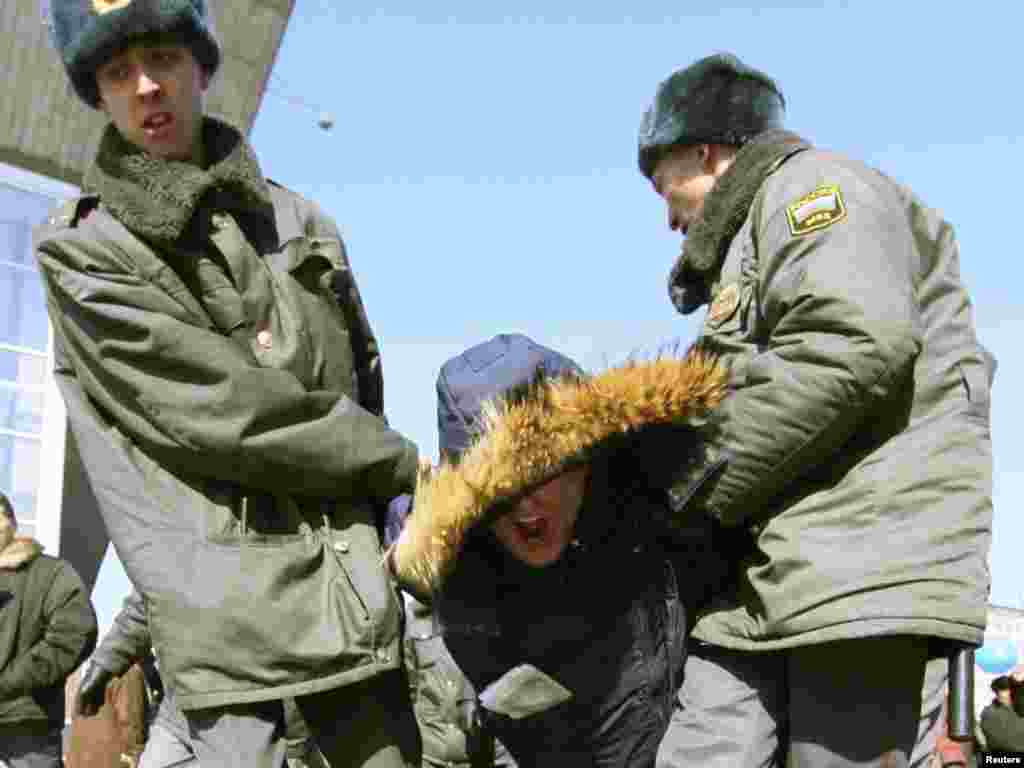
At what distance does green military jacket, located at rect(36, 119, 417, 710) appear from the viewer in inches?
112

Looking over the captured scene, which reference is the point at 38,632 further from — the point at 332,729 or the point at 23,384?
the point at 23,384

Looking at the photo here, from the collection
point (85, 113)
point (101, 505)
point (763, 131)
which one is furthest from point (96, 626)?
point (85, 113)

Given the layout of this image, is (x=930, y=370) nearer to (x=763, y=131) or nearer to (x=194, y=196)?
(x=763, y=131)

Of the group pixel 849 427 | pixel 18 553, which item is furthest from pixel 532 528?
pixel 18 553

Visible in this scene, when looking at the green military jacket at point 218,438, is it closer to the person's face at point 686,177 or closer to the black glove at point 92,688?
the person's face at point 686,177

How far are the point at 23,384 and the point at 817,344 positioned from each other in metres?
12.5

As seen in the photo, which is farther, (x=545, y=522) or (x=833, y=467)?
(x=545, y=522)

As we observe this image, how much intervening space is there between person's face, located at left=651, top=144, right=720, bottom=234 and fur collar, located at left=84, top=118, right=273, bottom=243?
83 centimetres

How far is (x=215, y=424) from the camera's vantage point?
9.42ft

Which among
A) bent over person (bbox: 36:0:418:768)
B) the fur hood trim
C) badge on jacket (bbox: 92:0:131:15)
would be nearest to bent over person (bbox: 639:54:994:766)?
bent over person (bbox: 36:0:418:768)

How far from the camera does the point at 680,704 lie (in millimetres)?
3000

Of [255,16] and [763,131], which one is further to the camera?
[255,16]

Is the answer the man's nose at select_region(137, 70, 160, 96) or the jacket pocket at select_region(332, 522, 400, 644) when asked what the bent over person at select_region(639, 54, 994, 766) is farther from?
the man's nose at select_region(137, 70, 160, 96)

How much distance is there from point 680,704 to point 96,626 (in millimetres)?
4367
